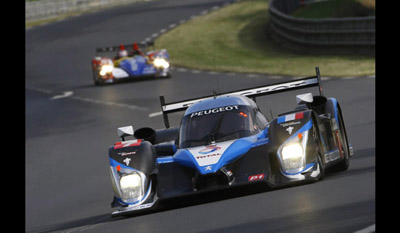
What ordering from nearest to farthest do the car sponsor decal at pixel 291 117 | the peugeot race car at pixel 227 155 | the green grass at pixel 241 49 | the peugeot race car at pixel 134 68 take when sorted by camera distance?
the peugeot race car at pixel 227 155 < the car sponsor decal at pixel 291 117 < the green grass at pixel 241 49 < the peugeot race car at pixel 134 68

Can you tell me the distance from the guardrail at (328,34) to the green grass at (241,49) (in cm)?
53

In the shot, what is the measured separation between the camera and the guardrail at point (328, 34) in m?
28.2

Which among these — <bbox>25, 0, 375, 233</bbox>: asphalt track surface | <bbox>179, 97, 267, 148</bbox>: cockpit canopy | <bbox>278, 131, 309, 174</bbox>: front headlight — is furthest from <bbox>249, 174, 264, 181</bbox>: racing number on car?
Result: <bbox>179, 97, 267, 148</bbox>: cockpit canopy

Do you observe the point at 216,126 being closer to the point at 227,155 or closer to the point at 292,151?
the point at 227,155

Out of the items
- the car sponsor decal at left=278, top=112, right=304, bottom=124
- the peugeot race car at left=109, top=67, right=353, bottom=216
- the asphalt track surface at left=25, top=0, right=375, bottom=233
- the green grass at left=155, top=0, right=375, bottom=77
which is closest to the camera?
the asphalt track surface at left=25, top=0, right=375, bottom=233

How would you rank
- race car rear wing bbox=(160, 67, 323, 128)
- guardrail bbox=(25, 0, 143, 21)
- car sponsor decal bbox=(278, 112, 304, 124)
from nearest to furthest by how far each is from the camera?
car sponsor decal bbox=(278, 112, 304, 124) < race car rear wing bbox=(160, 67, 323, 128) < guardrail bbox=(25, 0, 143, 21)

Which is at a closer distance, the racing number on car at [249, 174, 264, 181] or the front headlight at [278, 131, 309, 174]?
the racing number on car at [249, 174, 264, 181]

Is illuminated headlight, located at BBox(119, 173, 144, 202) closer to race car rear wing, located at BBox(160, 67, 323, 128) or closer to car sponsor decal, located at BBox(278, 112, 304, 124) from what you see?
car sponsor decal, located at BBox(278, 112, 304, 124)

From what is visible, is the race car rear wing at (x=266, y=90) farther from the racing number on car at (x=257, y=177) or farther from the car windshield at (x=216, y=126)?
the racing number on car at (x=257, y=177)

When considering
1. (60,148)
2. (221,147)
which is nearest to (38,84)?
(60,148)

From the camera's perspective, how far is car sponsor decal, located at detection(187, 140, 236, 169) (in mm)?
10406

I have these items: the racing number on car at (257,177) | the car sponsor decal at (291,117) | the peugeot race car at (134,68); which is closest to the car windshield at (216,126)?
the car sponsor decal at (291,117)
